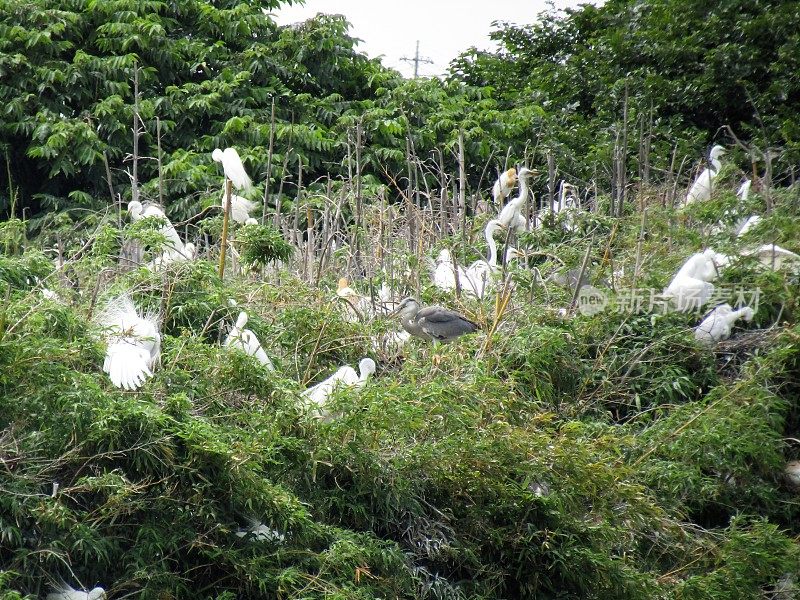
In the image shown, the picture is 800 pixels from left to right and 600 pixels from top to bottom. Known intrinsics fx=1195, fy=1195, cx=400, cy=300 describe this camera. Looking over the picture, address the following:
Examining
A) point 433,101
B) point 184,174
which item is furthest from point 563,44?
point 184,174

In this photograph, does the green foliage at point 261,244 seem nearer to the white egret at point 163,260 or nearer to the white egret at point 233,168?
the white egret at point 163,260

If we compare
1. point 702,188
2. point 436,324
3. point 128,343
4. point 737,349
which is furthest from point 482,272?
point 128,343

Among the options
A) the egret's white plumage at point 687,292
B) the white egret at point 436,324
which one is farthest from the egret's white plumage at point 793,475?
the white egret at point 436,324

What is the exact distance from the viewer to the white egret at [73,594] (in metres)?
3.82

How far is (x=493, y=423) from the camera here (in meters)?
4.89

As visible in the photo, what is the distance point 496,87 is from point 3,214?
572cm

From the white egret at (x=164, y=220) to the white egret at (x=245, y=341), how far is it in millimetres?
717

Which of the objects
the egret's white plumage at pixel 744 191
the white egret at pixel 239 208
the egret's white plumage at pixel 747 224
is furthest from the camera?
the egret's white plumage at pixel 744 191

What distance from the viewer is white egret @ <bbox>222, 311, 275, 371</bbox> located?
4.89 meters

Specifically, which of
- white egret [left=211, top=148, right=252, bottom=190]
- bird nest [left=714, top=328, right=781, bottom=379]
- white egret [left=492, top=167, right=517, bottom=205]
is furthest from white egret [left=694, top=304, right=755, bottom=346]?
white egret [left=211, top=148, right=252, bottom=190]

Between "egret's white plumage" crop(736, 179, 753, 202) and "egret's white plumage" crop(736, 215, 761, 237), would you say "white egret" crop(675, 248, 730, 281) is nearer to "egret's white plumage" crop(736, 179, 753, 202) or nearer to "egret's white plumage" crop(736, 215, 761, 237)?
"egret's white plumage" crop(736, 215, 761, 237)

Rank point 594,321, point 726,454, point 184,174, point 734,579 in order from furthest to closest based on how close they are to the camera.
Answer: point 184,174, point 594,321, point 726,454, point 734,579

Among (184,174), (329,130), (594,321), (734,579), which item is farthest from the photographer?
(329,130)

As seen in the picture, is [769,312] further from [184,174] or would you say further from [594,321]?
[184,174]
